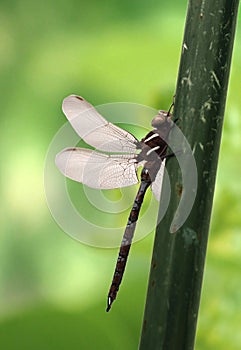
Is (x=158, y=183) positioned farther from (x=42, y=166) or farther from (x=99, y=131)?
(x=42, y=166)

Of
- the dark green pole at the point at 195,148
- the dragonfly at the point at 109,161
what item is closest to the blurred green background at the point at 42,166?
the dragonfly at the point at 109,161

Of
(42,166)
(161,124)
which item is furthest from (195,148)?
(42,166)

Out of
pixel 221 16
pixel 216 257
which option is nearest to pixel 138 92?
pixel 216 257

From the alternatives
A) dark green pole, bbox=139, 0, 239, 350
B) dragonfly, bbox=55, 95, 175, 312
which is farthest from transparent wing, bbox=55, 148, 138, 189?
dark green pole, bbox=139, 0, 239, 350

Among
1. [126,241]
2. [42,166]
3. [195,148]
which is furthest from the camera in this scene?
[42,166]

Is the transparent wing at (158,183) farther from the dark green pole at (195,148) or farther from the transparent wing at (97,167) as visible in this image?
the dark green pole at (195,148)

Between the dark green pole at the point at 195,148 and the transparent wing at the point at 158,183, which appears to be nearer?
the dark green pole at the point at 195,148
